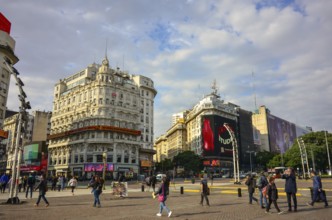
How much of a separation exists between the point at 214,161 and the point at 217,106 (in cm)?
2405

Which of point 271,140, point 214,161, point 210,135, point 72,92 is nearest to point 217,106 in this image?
point 210,135

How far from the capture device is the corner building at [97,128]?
66.4m

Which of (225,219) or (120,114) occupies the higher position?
(120,114)

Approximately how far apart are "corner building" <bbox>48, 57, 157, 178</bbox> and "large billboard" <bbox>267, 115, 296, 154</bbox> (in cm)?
8772

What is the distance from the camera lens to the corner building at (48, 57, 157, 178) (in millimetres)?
66375

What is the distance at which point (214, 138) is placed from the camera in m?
102

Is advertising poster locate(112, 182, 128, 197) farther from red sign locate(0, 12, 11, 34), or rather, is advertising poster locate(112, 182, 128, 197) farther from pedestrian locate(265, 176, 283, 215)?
red sign locate(0, 12, 11, 34)

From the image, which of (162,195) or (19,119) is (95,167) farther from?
(162,195)

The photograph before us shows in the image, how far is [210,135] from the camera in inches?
4038

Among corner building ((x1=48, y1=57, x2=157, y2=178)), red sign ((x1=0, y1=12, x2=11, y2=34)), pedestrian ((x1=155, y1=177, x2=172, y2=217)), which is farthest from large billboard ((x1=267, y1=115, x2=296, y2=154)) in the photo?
pedestrian ((x1=155, y1=177, x2=172, y2=217))

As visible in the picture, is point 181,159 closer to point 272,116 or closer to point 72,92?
point 72,92

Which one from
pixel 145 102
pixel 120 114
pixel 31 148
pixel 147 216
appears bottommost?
pixel 147 216

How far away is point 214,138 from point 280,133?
224 ft

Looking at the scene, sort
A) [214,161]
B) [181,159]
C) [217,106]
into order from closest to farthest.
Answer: [181,159]
[214,161]
[217,106]
